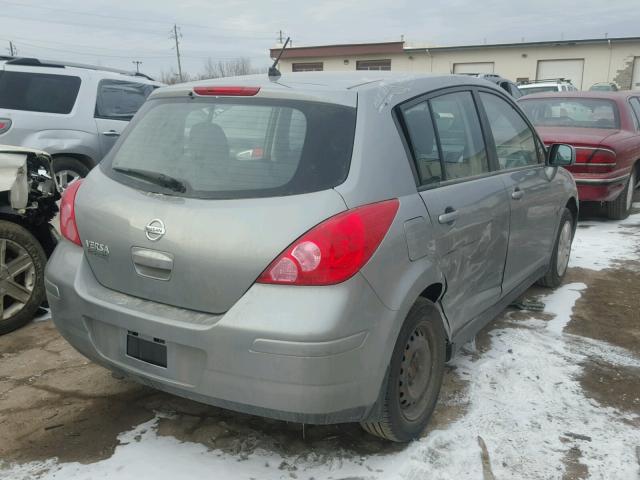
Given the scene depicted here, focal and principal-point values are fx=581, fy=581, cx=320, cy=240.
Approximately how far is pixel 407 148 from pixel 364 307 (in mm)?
854

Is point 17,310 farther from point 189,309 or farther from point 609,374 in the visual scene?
point 609,374

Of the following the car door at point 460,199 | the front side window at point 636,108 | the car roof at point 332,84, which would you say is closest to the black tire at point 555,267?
the car door at point 460,199

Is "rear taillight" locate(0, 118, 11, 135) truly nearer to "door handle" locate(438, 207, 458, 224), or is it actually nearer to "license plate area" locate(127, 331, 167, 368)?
"license plate area" locate(127, 331, 167, 368)

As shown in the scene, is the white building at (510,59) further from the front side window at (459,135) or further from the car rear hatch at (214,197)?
the car rear hatch at (214,197)

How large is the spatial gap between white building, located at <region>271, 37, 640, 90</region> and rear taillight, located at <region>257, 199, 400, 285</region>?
104 ft

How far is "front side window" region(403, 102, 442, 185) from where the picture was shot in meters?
2.78

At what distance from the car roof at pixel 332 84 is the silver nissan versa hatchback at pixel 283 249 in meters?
0.01

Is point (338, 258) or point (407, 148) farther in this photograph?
point (407, 148)

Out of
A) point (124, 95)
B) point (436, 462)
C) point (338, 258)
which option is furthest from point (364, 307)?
point (124, 95)

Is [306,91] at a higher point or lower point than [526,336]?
higher

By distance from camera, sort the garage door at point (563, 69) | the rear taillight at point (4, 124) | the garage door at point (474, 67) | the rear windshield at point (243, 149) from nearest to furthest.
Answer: the rear windshield at point (243, 149) < the rear taillight at point (4, 124) < the garage door at point (563, 69) < the garage door at point (474, 67)

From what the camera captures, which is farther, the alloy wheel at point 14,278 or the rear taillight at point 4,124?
the rear taillight at point 4,124

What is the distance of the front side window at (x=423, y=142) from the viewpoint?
110 inches

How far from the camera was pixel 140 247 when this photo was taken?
96.5 inches
